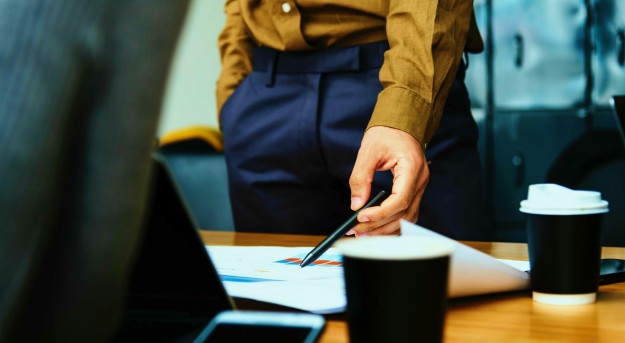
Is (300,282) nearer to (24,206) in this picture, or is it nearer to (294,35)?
(24,206)

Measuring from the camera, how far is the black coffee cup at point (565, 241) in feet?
1.96

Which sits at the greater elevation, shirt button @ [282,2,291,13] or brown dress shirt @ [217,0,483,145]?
shirt button @ [282,2,291,13]

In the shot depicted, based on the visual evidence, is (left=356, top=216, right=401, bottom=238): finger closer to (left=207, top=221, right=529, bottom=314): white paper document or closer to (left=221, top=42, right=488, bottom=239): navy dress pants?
(left=207, top=221, right=529, bottom=314): white paper document

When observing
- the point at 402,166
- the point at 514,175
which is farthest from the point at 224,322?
the point at 514,175

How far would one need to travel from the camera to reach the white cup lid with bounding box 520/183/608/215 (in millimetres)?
593

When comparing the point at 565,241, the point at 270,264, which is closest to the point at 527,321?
the point at 565,241

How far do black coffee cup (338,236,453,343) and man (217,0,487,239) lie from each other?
0.70 metres

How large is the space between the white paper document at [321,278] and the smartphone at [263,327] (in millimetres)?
24

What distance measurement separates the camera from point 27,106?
26cm

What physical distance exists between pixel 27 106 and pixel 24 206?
0.11 ft

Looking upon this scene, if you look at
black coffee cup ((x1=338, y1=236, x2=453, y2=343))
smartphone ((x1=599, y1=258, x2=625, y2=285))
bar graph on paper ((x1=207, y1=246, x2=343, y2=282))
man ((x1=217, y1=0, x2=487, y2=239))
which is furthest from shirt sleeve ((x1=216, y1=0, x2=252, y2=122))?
black coffee cup ((x1=338, y1=236, x2=453, y2=343))

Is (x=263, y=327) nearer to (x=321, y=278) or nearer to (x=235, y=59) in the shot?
(x=321, y=278)

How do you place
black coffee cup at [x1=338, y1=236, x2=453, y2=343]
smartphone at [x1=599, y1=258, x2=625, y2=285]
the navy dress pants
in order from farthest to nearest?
the navy dress pants → smartphone at [x1=599, y1=258, x2=625, y2=285] → black coffee cup at [x1=338, y1=236, x2=453, y2=343]

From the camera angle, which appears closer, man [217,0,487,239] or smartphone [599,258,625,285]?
smartphone [599,258,625,285]
